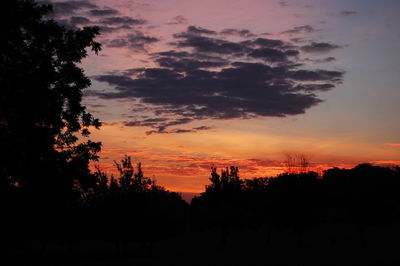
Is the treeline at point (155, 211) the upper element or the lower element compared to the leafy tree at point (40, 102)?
lower

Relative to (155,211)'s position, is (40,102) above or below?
above

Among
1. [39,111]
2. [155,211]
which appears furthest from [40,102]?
[155,211]

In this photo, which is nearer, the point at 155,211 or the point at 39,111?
the point at 39,111

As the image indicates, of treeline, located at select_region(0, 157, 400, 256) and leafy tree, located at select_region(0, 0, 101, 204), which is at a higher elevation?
leafy tree, located at select_region(0, 0, 101, 204)

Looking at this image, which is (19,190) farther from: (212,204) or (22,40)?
(212,204)

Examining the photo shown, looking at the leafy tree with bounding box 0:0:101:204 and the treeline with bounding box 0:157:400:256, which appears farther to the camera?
the treeline with bounding box 0:157:400:256

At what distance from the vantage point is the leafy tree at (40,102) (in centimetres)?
2062

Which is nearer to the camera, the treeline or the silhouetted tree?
the silhouetted tree

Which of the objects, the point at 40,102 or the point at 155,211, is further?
the point at 155,211

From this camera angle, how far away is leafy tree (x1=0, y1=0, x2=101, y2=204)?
67.7 ft

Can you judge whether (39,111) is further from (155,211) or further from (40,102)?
(155,211)

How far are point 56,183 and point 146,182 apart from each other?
28744 millimetres

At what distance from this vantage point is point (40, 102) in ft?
68.5

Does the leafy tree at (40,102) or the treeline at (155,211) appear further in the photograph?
the treeline at (155,211)
